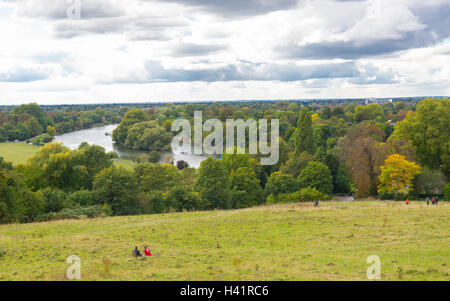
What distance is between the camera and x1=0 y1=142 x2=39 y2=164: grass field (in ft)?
314

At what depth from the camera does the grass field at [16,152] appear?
314 ft

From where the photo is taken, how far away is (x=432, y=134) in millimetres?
52250

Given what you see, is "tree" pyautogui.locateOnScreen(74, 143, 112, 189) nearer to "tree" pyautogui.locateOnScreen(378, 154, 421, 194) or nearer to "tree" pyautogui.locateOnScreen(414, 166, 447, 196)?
"tree" pyautogui.locateOnScreen(378, 154, 421, 194)

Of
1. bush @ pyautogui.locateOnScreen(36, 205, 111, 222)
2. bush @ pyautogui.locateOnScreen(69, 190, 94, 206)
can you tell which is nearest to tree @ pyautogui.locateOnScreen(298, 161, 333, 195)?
bush @ pyautogui.locateOnScreen(69, 190, 94, 206)

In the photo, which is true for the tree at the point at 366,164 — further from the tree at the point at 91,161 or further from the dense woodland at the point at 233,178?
the tree at the point at 91,161

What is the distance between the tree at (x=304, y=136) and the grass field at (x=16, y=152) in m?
66.4

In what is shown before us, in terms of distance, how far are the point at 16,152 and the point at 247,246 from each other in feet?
356

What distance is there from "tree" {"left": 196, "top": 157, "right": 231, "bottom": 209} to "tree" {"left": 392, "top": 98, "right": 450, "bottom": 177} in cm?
2806

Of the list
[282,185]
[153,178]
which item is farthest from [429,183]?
[153,178]

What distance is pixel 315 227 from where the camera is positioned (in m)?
25.5

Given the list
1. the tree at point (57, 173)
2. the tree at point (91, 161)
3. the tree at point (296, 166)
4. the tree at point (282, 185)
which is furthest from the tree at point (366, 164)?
the tree at point (57, 173)

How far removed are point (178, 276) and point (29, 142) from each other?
475ft

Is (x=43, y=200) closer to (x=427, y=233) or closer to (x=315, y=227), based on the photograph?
(x=315, y=227)
